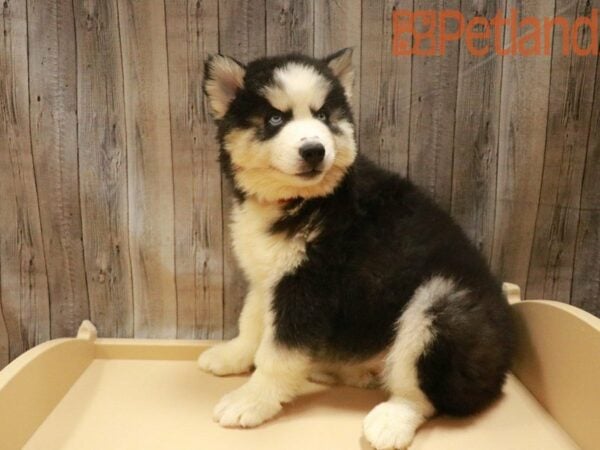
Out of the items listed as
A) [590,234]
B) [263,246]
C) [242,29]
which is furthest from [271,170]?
[590,234]

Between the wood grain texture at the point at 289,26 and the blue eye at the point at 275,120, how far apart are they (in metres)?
0.43

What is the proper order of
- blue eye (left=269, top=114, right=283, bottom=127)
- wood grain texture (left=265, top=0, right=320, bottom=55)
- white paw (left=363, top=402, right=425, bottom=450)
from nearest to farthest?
1. white paw (left=363, top=402, right=425, bottom=450)
2. blue eye (left=269, top=114, right=283, bottom=127)
3. wood grain texture (left=265, top=0, right=320, bottom=55)

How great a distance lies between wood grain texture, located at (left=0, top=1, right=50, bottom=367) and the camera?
5.67 feet

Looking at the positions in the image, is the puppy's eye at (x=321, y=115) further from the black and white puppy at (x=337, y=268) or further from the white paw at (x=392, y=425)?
the white paw at (x=392, y=425)

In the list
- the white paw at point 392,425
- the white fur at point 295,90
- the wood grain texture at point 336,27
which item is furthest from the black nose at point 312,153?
the white paw at point 392,425

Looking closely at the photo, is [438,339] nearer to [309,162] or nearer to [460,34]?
Answer: [309,162]

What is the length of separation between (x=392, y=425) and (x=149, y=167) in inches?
44.8

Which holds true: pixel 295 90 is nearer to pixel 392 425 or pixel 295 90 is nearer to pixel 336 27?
pixel 336 27

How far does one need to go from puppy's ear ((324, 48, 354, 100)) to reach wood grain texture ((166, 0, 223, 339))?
0.45 meters

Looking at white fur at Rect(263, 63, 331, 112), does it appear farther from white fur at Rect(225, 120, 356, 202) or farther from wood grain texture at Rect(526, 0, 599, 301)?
wood grain texture at Rect(526, 0, 599, 301)

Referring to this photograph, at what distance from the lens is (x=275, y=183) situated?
1.43 metres

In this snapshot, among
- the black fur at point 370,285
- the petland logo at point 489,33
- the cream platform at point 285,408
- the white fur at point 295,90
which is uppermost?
the petland logo at point 489,33

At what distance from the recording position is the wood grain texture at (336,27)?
1.70 m

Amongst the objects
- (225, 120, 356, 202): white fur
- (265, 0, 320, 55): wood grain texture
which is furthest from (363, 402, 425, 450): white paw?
(265, 0, 320, 55): wood grain texture
